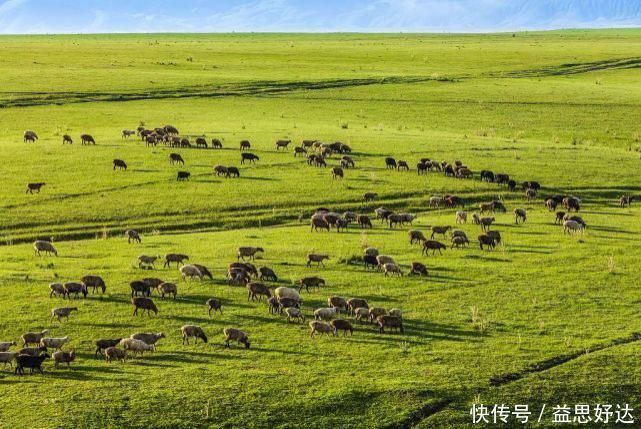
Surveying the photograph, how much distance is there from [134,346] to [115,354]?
22.6 inches

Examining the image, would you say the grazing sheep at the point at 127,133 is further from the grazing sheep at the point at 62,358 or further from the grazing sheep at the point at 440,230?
the grazing sheep at the point at 62,358

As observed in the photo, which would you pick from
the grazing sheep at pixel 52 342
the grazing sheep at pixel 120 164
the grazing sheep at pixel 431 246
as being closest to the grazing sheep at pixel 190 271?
the grazing sheep at pixel 52 342

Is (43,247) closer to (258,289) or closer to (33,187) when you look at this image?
(258,289)

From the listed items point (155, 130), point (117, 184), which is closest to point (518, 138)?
point (155, 130)

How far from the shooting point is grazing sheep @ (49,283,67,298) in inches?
1176

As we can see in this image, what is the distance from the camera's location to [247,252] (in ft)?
115

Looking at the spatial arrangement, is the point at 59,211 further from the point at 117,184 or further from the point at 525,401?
the point at 525,401

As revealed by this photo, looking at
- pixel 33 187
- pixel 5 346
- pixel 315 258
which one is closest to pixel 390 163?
pixel 33 187

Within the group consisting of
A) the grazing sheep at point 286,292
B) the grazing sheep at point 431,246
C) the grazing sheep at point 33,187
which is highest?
the grazing sheep at point 33,187

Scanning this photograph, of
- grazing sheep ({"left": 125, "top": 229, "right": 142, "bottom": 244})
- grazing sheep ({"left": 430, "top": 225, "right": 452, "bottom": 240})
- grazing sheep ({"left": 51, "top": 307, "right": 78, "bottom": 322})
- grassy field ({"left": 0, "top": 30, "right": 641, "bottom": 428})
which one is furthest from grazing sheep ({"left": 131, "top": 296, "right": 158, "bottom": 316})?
grazing sheep ({"left": 430, "top": 225, "right": 452, "bottom": 240})

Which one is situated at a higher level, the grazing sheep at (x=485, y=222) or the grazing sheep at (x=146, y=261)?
the grazing sheep at (x=485, y=222)

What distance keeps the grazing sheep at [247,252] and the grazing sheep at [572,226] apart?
42.6ft

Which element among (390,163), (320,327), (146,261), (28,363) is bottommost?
(28,363)

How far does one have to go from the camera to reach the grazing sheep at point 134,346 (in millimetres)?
24922
